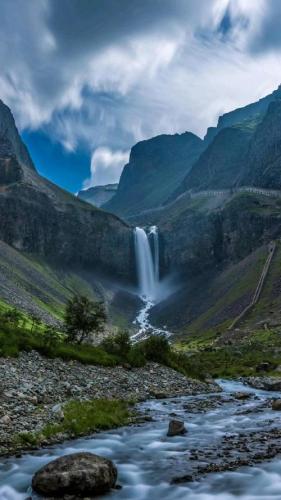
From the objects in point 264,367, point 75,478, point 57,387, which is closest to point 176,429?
point 57,387

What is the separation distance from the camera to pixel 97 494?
15828 millimetres

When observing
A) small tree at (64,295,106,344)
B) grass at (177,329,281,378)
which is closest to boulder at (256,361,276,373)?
grass at (177,329,281,378)

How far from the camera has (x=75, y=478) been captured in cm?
1568

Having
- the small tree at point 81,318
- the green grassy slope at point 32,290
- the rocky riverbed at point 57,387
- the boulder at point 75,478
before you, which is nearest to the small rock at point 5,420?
the rocky riverbed at point 57,387

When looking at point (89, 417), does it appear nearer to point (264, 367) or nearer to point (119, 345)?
point (119, 345)

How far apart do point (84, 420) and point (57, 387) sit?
688 cm

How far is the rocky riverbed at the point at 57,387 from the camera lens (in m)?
23.7

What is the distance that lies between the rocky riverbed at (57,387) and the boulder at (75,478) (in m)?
4.39

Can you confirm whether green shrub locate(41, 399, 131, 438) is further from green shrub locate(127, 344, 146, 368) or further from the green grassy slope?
the green grassy slope

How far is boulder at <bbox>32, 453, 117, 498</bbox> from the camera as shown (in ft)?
50.9

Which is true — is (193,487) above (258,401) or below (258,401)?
below

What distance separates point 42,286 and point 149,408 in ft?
459

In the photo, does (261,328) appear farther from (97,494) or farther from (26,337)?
(97,494)

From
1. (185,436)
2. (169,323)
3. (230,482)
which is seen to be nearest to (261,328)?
(169,323)
